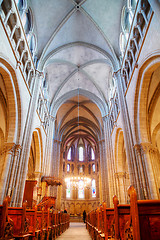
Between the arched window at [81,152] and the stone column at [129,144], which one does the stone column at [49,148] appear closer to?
the stone column at [129,144]

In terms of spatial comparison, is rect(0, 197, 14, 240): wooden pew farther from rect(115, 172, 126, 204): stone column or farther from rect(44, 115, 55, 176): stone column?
rect(44, 115, 55, 176): stone column

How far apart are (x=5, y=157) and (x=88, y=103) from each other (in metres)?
16.2

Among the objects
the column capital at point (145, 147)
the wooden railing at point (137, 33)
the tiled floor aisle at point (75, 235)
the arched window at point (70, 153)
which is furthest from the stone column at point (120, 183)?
the arched window at point (70, 153)

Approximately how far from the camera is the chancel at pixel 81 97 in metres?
5.00

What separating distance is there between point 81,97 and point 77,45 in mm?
7937

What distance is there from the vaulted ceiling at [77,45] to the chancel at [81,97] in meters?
0.08

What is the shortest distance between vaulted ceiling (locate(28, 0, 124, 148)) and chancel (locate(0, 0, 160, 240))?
8 centimetres

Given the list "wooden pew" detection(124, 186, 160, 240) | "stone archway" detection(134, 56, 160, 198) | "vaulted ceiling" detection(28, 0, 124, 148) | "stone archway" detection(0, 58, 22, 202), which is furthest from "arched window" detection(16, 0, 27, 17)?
"wooden pew" detection(124, 186, 160, 240)

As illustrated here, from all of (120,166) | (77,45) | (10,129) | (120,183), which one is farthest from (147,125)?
(77,45)

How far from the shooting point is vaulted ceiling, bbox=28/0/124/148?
42.4 feet

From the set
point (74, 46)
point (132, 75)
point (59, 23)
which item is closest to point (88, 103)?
point (74, 46)

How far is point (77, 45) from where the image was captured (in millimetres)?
15609

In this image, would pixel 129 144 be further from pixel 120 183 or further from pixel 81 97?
pixel 81 97

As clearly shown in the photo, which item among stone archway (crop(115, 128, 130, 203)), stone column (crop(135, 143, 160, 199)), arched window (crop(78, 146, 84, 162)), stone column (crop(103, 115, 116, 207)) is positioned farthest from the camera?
arched window (crop(78, 146, 84, 162))
